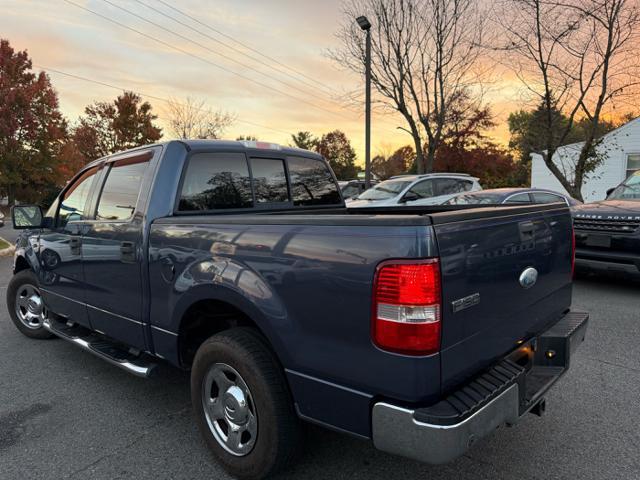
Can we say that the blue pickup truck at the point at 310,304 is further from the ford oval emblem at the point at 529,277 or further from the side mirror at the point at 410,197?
the side mirror at the point at 410,197

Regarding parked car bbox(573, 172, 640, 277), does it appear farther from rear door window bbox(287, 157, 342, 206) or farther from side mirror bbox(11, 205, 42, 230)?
side mirror bbox(11, 205, 42, 230)

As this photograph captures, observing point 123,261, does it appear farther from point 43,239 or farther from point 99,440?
point 43,239

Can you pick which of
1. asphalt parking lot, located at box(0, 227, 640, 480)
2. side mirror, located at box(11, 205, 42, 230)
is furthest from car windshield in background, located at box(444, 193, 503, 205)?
side mirror, located at box(11, 205, 42, 230)

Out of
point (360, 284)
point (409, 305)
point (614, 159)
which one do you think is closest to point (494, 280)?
point (409, 305)

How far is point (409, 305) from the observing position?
183 cm

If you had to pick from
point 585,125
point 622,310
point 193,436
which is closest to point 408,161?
point 585,125

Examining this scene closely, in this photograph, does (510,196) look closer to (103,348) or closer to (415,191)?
(415,191)

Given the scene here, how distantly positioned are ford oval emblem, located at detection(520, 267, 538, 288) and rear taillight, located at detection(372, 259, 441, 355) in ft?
2.68

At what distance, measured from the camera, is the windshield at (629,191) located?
295 inches

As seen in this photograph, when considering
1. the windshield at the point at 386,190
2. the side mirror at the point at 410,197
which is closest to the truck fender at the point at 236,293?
the side mirror at the point at 410,197

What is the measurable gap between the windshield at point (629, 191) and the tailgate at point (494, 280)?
231 inches

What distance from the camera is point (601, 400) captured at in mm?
3375

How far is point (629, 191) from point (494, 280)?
7.11m

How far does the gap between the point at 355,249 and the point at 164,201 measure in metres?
1.70
